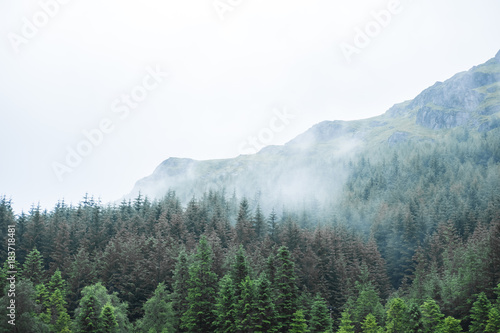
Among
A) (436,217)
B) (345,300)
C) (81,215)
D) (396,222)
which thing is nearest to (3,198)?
(81,215)

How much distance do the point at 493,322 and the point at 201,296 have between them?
40.4 meters

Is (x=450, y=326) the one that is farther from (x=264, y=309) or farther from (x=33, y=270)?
(x=33, y=270)

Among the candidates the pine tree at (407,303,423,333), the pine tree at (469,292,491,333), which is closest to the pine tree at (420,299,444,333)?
the pine tree at (407,303,423,333)

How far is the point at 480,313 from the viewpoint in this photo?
180 ft

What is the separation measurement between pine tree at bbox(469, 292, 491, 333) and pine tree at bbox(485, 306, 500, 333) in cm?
226

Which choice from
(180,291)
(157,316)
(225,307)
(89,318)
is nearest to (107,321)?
(89,318)

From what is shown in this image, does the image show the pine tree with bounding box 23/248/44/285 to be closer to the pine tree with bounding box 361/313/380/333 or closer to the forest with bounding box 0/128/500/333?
the forest with bounding box 0/128/500/333

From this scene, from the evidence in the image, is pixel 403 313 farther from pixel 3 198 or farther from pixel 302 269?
pixel 3 198

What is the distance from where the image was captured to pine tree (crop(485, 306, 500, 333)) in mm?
50594

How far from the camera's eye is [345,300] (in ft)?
254

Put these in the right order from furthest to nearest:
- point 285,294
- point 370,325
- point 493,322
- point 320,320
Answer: point 370,325 < point 320,320 < point 285,294 < point 493,322

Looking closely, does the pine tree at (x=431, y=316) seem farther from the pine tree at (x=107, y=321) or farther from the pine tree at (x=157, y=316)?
the pine tree at (x=107, y=321)

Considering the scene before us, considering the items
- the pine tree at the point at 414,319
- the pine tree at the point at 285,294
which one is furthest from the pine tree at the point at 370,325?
the pine tree at the point at 285,294

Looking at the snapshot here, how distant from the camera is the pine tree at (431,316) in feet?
175
